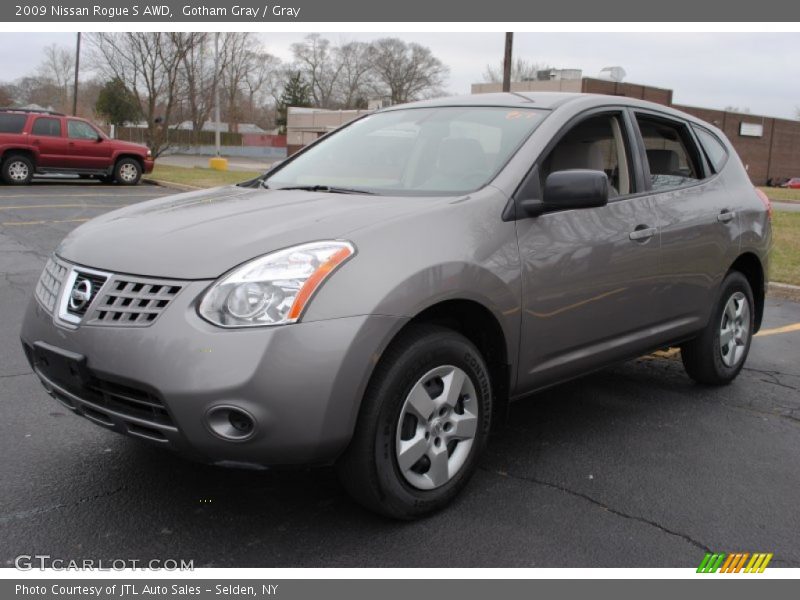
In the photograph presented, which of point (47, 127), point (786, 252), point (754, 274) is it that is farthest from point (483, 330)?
point (47, 127)

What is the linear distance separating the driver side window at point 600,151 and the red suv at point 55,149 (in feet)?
60.4

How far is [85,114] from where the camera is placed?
68938 millimetres

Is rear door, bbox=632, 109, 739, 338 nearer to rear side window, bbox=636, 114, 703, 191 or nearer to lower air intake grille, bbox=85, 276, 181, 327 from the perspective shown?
rear side window, bbox=636, 114, 703, 191

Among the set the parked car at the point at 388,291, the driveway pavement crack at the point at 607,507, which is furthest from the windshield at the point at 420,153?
the driveway pavement crack at the point at 607,507

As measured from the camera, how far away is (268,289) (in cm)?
260

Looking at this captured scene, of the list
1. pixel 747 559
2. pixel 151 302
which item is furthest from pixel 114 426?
pixel 747 559

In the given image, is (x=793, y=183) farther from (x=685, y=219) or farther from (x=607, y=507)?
(x=607, y=507)

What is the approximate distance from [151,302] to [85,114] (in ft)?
243

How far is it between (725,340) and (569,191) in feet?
7.34

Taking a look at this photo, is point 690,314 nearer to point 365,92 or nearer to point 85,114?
point 85,114

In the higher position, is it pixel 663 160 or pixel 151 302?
pixel 663 160

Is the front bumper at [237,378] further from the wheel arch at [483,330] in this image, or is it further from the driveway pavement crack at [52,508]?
the driveway pavement crack at [52,508]

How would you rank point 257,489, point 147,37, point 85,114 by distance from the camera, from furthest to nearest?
1. point 85,114
2. point 147,37
3. point 257,489

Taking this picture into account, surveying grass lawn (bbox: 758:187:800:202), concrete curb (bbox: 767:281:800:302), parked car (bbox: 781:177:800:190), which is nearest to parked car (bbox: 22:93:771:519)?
concrete curb (bbox: 767:281:800:302)
